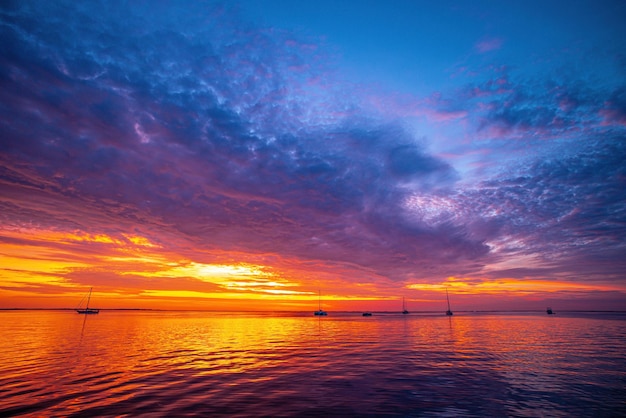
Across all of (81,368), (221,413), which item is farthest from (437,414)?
(81,368)

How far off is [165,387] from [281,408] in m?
9.95

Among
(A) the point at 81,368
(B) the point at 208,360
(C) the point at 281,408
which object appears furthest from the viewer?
(B) the point at 208,360

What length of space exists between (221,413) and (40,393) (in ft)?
44.1

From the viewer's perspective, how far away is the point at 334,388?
2203 cm

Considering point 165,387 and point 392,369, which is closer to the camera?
point 165,387

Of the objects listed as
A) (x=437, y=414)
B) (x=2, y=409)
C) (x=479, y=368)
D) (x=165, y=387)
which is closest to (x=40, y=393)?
(x=2, y=409)

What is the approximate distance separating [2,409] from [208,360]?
18.4 m

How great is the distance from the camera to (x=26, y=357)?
3400 cm

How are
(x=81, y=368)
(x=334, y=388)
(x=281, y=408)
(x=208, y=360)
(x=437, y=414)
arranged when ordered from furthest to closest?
(x=208, y=360) < (x=81, y=368) < (x=334, y=388) < (x=281, y=408) < (x=437, y=414)

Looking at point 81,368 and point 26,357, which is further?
point 26,357

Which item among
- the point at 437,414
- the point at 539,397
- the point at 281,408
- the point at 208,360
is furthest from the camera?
the point at 208,360

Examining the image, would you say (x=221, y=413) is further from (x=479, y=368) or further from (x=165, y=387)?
(x=479, y=368)

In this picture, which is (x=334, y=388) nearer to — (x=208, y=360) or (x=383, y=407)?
(x=383, y=407)

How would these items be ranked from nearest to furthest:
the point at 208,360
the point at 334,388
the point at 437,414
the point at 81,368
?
the point at 437,414 → the point at 334,388 → the point at 81,368 → the point at 208,360
